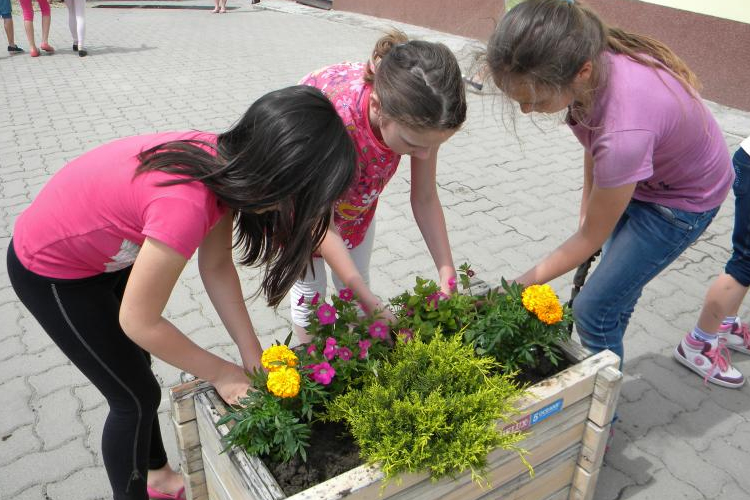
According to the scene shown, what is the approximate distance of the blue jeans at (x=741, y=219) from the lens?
7.89ft

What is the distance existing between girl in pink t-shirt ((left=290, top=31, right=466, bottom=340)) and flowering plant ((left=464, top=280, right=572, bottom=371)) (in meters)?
0.21

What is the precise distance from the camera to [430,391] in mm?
1579

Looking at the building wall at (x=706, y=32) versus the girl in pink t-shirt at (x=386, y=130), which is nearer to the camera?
the girl in pink t-shirt at (x=386, y=130)

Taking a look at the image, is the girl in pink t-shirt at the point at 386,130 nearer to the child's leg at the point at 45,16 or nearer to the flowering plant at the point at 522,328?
the flowering plant at the point at 522,328

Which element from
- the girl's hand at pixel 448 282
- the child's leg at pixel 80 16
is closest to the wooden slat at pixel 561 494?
the girl's hand at pixel 448 282

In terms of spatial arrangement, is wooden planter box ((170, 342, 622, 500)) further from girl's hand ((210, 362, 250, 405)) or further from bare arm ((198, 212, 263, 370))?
bare arm ((198, 212, 263, 370))

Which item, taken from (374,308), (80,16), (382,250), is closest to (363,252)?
(374,308)

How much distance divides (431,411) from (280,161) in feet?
2.20

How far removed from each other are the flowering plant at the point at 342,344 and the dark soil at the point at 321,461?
10cm

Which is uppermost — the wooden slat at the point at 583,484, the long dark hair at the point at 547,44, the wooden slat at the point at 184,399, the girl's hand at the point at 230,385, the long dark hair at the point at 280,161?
the long dark hair at the point at 547,44

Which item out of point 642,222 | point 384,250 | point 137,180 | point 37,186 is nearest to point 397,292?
point 384,250

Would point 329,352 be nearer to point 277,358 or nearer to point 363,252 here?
point 277,358

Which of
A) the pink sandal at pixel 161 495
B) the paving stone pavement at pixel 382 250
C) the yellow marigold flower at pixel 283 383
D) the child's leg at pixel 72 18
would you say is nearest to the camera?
the yellow marigold flower at pixel 283 383

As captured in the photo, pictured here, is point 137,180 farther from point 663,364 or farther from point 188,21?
point 188,21
